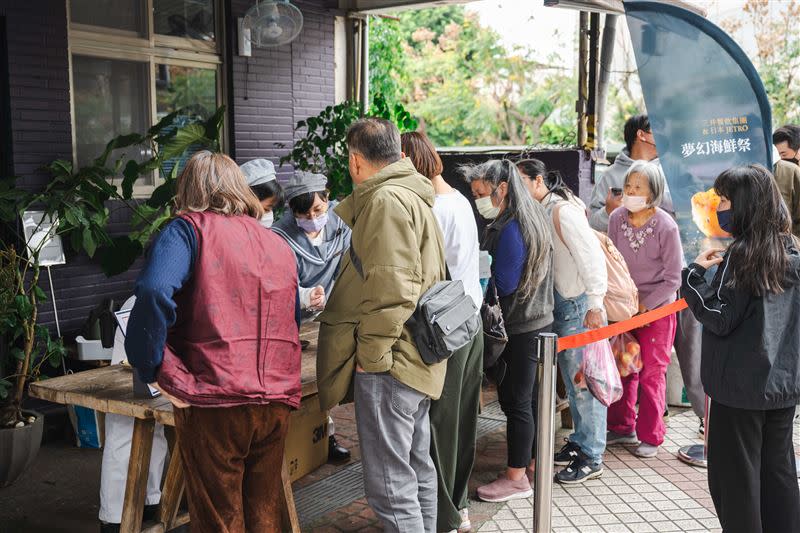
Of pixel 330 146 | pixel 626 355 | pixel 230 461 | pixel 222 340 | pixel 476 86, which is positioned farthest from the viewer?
pixel 476 86

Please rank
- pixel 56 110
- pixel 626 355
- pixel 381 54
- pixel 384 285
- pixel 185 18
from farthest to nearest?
pixel 381 54 → pixel 185 18 → pixel 56 110 → pixel 626 355 → pixel 384 285

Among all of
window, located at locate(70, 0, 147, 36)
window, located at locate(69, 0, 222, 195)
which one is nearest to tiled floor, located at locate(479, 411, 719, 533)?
window, located at locate(69, 0, 222, 195)

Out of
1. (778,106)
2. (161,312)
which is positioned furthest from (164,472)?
(778,106)

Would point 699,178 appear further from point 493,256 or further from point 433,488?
point 433,488

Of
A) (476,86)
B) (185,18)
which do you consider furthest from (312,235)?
(476,86)

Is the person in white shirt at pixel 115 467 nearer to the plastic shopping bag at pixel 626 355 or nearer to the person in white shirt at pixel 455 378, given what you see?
the person in white shirt at pixel 455 378

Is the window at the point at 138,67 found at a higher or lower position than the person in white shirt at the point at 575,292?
higher

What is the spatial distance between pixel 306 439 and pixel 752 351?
230 cm

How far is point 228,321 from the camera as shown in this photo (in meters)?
2.79

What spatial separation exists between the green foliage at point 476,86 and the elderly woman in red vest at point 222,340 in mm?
16343

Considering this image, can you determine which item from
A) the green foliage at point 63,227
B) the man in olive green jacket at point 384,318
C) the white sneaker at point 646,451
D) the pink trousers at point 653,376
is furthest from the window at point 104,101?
the white sneaker at point 646,451

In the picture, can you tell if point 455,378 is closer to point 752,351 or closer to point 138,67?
point 752,351

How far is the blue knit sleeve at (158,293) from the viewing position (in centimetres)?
265

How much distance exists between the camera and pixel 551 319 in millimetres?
4496
